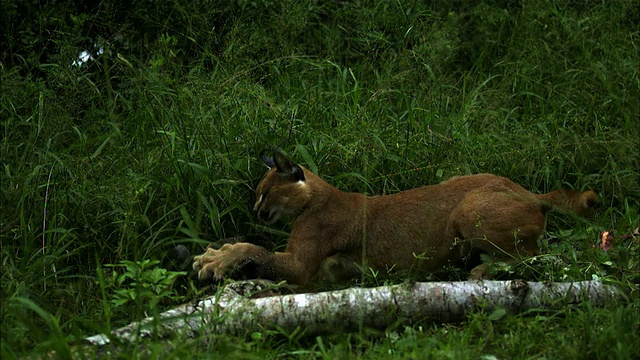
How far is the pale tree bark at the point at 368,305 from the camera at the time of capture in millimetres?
4680

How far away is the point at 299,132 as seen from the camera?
661 cm

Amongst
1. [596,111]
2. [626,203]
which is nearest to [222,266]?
[626,203]

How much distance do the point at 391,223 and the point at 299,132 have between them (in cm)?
111

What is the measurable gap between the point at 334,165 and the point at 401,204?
79 cm

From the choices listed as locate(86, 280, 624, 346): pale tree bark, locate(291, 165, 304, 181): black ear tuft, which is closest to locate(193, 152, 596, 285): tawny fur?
locate(291, 165, 304, 181): black ear tuft

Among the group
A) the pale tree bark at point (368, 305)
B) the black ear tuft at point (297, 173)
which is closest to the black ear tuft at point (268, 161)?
the black ear tuft at point (297, 173)

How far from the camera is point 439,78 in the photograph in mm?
7598

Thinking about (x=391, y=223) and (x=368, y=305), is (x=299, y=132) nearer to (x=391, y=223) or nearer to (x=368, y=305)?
(x=391, y=223)

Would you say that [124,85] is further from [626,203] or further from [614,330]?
[614,330]

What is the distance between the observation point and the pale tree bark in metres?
4.68

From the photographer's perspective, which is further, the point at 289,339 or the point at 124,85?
the point at 124,85

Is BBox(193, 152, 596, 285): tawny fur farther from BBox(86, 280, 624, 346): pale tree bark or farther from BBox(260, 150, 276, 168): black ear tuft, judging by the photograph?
BBox(86, 280, 624, 346): pale tree bark

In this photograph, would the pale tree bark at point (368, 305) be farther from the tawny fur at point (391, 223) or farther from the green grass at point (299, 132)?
the tawny fur at point (391, 223)

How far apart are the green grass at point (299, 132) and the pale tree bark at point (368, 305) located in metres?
0.09
